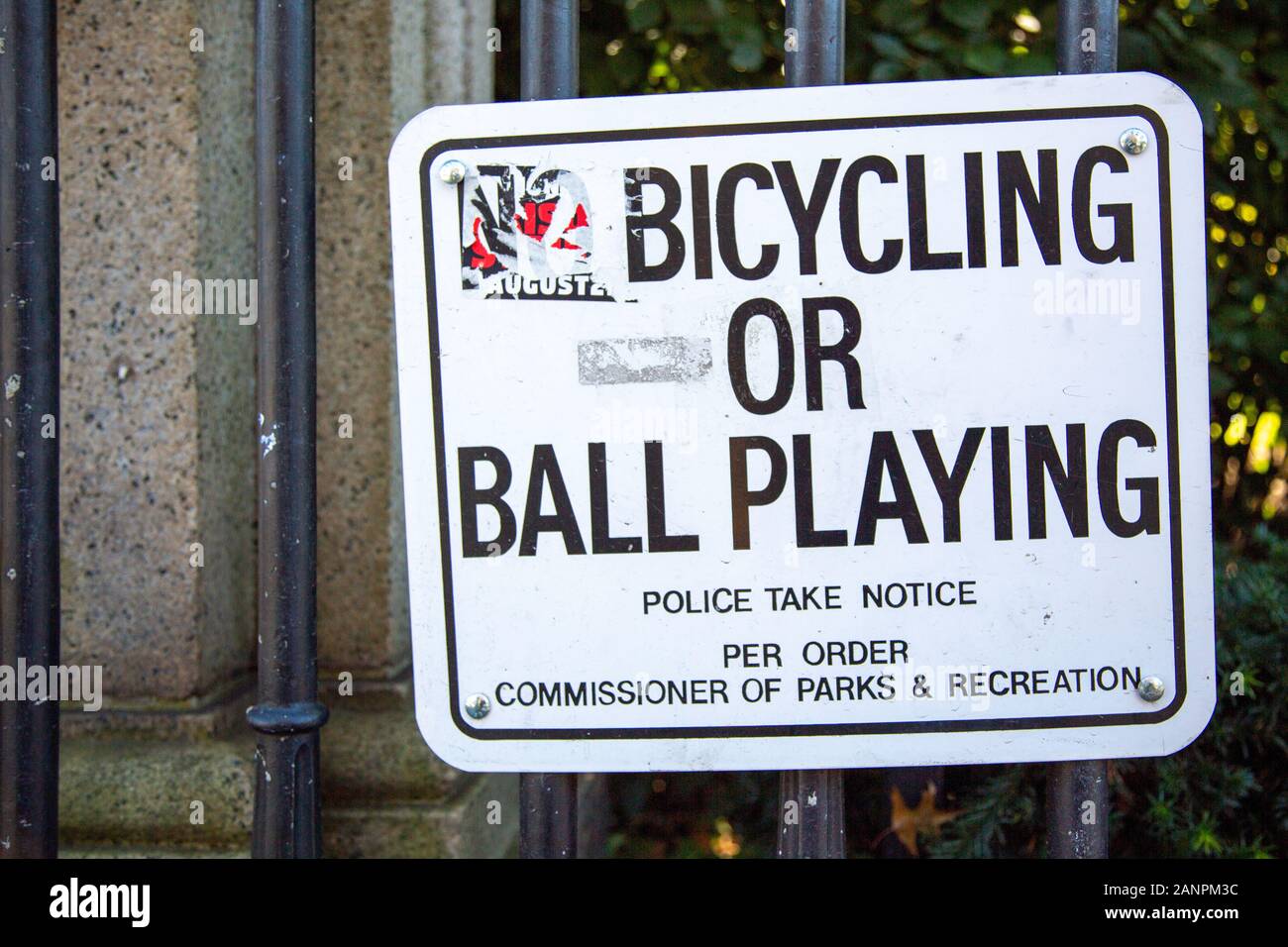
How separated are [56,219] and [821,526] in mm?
1224

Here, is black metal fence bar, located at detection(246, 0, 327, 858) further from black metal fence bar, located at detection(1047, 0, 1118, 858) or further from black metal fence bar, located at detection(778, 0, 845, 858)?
black metal fence bar, located at detection(1047, 0, 1118, 858)

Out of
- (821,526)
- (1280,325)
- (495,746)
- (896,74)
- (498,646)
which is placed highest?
(896,74)

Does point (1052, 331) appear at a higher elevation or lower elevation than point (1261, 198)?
lower

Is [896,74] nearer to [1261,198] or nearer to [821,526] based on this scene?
[1261,198]

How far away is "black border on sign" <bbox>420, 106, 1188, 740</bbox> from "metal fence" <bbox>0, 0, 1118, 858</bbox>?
80 millimetres

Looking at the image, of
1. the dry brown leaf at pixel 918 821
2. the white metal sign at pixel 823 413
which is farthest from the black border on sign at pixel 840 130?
the dry brown leaf at pixel 918 821

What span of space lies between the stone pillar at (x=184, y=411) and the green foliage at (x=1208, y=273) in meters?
0.66

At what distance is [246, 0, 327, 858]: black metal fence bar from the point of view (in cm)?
143

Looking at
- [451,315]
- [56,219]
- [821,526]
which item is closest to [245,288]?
[56,219]

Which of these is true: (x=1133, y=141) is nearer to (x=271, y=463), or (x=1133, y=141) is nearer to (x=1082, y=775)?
(x=1082, y=775)

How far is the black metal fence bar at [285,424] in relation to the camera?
1431mm

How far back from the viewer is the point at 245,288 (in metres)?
2.14

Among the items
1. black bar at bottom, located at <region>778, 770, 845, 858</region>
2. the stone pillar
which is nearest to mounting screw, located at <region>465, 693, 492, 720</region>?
black bar at bottom, located at <region>778, 770, 845, 858</region>

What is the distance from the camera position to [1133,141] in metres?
1.34
